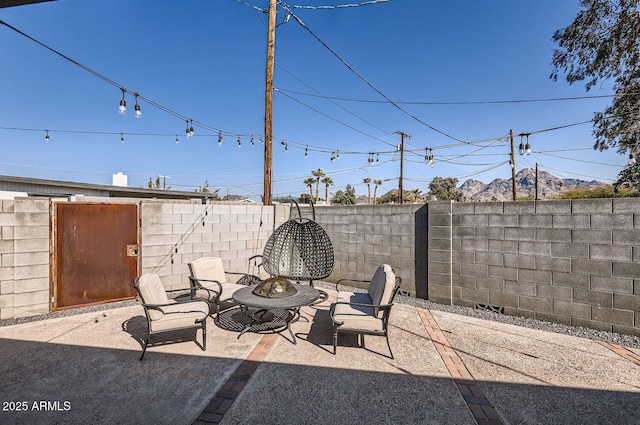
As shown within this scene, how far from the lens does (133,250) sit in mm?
5371

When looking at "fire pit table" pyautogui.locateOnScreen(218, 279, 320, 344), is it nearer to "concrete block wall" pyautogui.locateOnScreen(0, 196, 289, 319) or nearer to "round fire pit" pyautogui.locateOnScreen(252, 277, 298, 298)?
"round fire pit" pyautogui.locateOnScreen(252, 277, 298, 298)

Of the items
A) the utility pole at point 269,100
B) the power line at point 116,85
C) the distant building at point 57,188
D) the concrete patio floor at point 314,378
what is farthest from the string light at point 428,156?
the distant building at point 57,188

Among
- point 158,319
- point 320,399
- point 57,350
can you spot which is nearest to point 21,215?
point 57,350

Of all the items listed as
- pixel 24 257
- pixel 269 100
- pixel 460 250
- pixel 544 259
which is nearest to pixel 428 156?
pixel 269 100

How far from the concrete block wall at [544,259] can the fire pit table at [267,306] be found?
289 centimetres

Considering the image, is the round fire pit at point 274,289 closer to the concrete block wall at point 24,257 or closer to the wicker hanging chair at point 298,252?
the wicker hanging chair at point 298,252

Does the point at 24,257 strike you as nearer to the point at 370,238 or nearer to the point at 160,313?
the point at 160,313

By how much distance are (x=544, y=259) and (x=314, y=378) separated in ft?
13.9

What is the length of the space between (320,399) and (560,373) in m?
2.79

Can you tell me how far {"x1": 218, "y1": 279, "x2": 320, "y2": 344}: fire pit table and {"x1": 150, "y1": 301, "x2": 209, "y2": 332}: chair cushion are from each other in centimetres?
53

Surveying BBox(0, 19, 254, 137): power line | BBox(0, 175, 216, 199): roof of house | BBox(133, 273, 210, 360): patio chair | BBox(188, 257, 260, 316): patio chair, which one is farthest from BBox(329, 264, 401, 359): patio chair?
→ BBox(0, 175, 216, 199): roof of house

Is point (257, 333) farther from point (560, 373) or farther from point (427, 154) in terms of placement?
point (427, 154)

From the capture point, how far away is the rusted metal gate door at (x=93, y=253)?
477 centimetres

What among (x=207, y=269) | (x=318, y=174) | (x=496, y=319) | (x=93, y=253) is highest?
(x=318, y=174)
